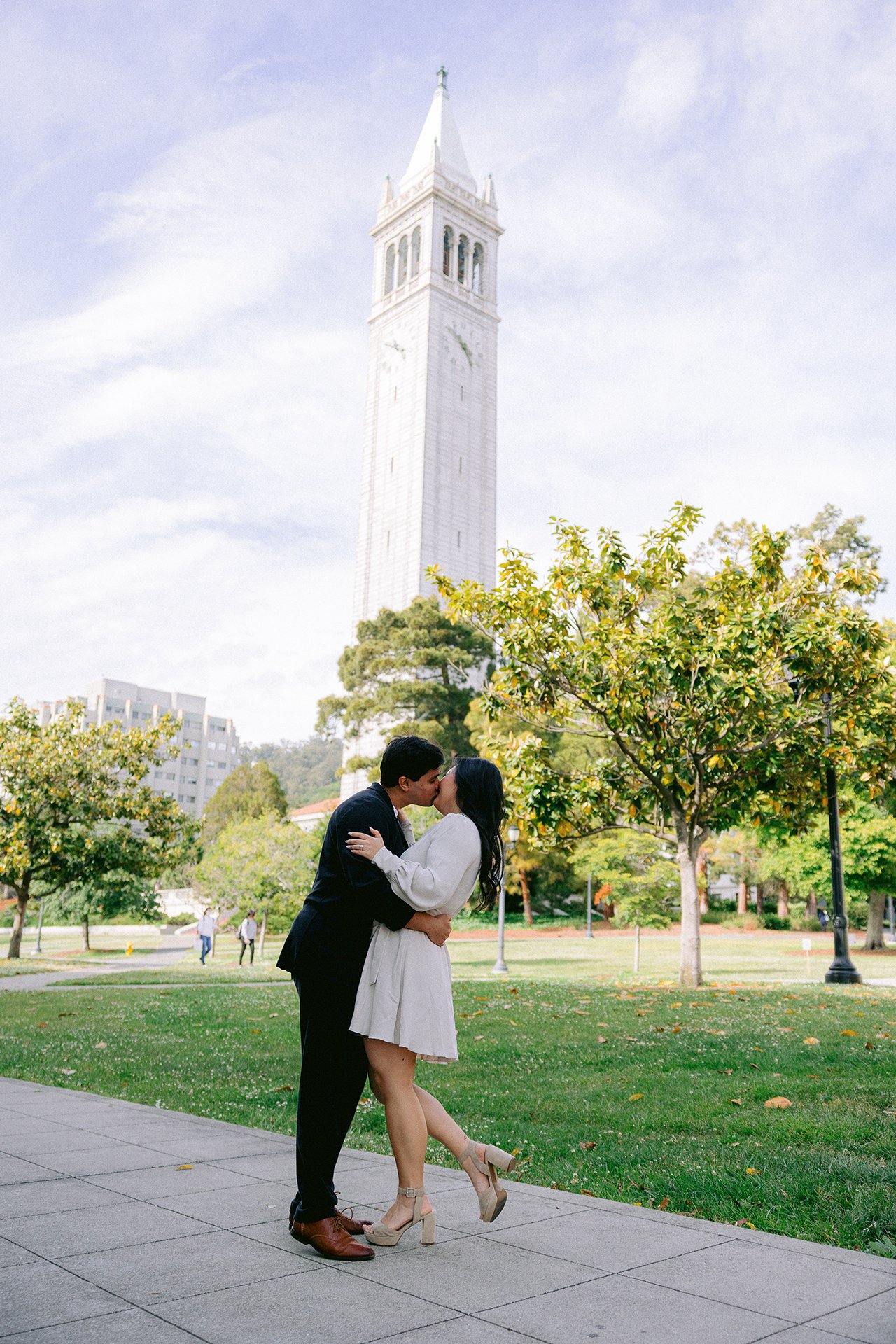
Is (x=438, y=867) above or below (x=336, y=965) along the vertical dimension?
above

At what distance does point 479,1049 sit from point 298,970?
5.58m

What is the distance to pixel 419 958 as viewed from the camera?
12.1 feet

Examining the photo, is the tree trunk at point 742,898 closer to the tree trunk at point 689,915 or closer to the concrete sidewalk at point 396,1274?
A: the tree trunk at point 689,915

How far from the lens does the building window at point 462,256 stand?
236 feet

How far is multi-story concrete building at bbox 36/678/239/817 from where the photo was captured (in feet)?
375

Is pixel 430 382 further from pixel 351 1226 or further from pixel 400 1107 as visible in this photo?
pixel 351 1226

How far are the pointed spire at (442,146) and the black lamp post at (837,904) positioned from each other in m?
66.9

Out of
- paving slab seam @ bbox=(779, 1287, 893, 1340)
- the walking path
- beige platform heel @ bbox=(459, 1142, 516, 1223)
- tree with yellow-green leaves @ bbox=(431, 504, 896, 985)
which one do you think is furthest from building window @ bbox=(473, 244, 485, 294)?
paving slab seam @ bbox=(779, 1287, 893, 1340)

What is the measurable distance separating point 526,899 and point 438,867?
4466 centimetres

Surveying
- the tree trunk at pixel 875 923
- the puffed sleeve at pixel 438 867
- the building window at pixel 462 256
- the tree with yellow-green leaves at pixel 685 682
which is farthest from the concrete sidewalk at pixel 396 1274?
the building window at pixel 462 256

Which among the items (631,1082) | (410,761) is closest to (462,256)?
(631,1082)

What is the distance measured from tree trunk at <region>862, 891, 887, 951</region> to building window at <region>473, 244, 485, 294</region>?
53.1 m

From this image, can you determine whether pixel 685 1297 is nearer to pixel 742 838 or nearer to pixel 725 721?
pixel 725 721

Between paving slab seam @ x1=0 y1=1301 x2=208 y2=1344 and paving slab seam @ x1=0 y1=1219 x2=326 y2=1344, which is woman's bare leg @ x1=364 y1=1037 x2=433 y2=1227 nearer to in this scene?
paving slab seam @ x1=0 y1=1219 x2=326 y2=1344
